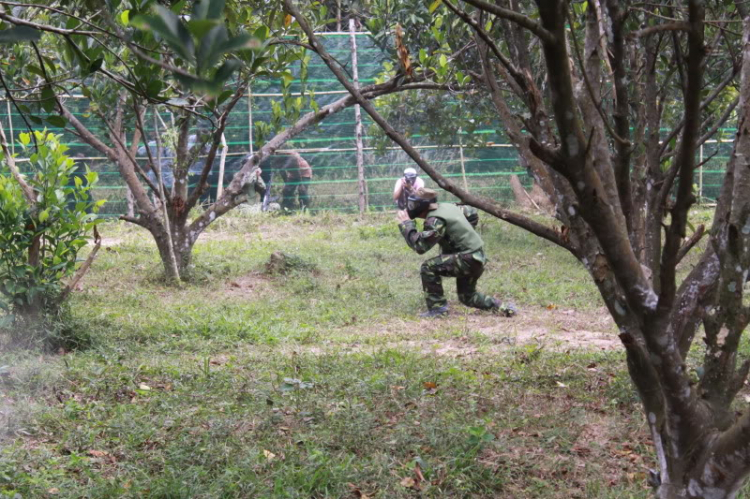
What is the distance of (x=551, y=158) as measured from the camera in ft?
6.30

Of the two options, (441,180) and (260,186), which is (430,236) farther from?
(260,186)

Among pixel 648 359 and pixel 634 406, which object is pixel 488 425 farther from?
pixel 648 359

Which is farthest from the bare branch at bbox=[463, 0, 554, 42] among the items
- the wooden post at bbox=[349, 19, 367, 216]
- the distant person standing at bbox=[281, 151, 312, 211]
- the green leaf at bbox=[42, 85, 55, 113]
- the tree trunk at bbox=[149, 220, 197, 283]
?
the distant person standing at bbox=[281, 151, 312, 211]

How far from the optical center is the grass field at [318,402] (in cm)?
356

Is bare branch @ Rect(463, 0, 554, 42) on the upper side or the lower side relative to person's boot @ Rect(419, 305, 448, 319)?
upper

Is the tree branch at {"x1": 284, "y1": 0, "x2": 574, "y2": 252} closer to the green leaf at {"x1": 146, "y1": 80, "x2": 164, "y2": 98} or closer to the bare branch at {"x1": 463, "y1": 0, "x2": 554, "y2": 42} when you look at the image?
the green leaf at {"x1": 146, "y1": 80, "x2": 164, "y2": 98}

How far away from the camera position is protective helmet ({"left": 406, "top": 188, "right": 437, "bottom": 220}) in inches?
309

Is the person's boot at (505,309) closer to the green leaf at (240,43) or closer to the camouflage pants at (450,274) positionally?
the camouflage pants at (450,274)

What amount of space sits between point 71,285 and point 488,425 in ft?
11.3

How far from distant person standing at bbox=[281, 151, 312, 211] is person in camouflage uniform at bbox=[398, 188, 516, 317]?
756cm

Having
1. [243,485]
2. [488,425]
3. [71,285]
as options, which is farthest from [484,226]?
[243,485]

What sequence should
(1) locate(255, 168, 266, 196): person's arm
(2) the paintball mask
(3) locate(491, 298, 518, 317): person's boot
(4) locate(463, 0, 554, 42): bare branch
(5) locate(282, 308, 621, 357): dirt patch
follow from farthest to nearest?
(1) locate(255, 168, 266, 196): person's arm < (2) the paintball mask < (3) locate(491, 298, 518, 317): person's boot < (5) locate(282, 308, 621, 357): dirt patch < (4) locate(463, 0, 554, 42): bare branch

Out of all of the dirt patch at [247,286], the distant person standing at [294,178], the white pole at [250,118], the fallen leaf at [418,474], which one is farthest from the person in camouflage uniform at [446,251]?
the distant person standing at [294,178]

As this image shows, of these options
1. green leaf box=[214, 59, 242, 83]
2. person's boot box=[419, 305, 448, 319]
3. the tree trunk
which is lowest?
person's boot box=[419, 305, 448, 319]
